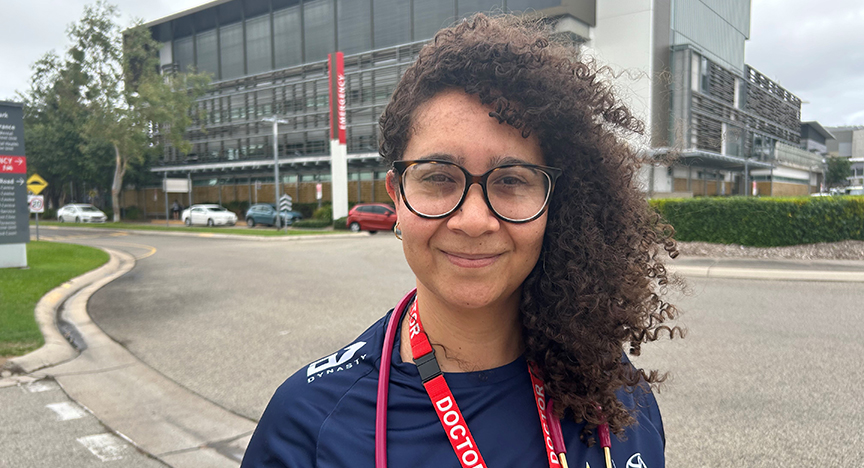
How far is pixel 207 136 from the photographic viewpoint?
48031 mm

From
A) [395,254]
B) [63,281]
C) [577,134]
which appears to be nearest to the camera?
[577,134]

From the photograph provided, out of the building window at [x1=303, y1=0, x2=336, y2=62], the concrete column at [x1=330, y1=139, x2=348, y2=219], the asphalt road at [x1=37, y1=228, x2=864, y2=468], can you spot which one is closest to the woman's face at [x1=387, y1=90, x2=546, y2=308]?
the asphalt road at [x1=37, y1=228, x2=864, y2=468]

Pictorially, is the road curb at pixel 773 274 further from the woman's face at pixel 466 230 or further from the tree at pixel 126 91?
the tree at pixel 126 91

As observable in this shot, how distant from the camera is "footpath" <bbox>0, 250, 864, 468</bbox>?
12.0 ft

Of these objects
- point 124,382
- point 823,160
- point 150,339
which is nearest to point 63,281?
point 150,339

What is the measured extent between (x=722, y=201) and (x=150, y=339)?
1332 cm

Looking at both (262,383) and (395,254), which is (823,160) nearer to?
(395,254)

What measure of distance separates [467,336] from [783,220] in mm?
14678

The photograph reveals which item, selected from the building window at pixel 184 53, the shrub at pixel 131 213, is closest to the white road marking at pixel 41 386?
the building window at pixel 184 53

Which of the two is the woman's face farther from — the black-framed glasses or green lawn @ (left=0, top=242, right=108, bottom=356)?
green lawn @ (left=0, top=242, right=108, bottom=356)

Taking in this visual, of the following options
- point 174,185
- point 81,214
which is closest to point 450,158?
point 174,185

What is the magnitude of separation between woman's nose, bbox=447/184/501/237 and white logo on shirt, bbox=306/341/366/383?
0.37 metres

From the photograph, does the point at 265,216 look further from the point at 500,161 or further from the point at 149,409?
the point at 500,161

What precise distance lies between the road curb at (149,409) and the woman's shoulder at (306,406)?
9.01 feet
